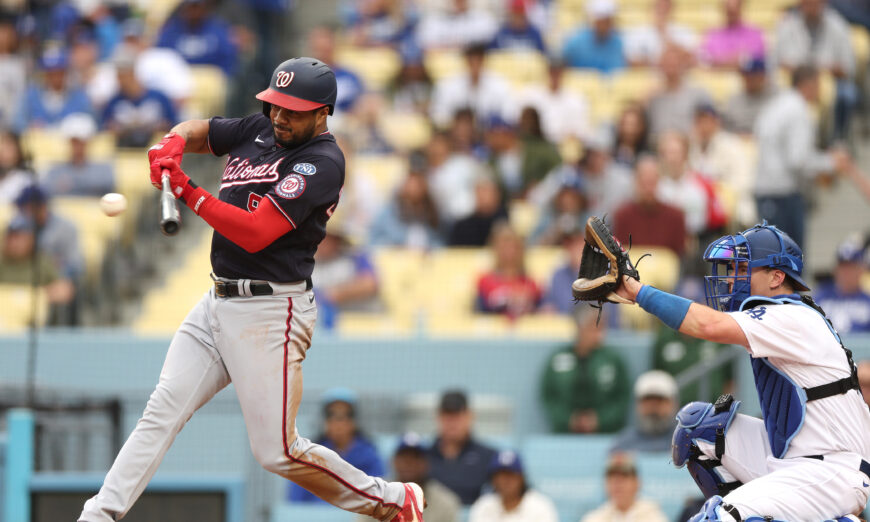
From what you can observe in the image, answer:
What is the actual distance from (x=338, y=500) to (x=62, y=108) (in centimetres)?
848

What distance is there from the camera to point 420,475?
893 centimetres

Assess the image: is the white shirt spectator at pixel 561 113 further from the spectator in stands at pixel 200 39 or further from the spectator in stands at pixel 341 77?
the spectator in stands at pixel 200 39

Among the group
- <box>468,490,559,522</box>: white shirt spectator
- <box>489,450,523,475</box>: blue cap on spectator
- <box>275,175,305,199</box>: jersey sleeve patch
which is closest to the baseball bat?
<box>275,175,305,199</box>: jersey sleeve patch

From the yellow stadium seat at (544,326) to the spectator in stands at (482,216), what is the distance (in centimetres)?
109

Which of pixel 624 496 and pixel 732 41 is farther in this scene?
pixel 732 41

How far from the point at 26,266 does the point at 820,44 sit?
24.2 ft

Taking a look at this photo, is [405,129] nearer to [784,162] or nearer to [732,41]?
[732,41]

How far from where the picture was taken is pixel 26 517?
8016 millimetres

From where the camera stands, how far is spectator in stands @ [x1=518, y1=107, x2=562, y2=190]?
1222cm

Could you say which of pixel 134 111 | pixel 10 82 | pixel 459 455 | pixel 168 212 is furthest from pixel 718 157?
pixel 168 212

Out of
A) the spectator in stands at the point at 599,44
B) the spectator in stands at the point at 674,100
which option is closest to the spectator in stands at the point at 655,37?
the spectator in stands at the point at 599,44

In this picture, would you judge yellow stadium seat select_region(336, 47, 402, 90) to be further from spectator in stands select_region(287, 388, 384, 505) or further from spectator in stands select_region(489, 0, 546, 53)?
spectator in stands select_region(287, 388, 384, 505)

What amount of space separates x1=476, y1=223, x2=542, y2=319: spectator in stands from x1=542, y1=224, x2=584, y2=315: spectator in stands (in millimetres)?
103

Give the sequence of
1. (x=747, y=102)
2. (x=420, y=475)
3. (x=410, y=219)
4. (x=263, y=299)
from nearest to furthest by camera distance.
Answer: (x=263, y=299), (x=420, y=475), (x=410, y=219), (x=747, y=102)
